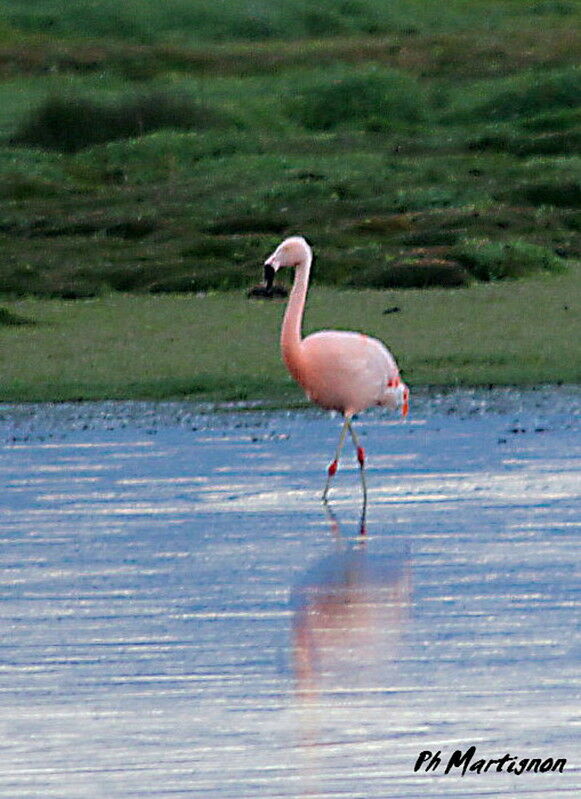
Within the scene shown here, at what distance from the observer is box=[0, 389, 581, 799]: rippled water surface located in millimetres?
7113

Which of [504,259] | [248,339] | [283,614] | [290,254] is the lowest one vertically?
[504,259]

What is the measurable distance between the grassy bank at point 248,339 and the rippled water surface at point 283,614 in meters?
2.85

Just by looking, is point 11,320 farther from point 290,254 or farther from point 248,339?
point 290,254

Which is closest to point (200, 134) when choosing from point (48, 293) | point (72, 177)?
point (72, 177)

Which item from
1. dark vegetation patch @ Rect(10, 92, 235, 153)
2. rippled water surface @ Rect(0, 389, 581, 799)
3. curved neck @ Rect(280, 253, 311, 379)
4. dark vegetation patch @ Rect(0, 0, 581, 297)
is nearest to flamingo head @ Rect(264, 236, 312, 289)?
curved neck @ Rect(280, 253, 311, 379)

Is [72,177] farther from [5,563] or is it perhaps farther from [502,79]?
[5,563]

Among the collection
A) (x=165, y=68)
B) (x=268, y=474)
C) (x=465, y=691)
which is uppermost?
(x=465, y=691)

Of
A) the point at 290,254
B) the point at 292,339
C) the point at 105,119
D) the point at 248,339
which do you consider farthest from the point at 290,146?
the point at 292,339

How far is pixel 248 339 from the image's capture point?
21672 millimetres

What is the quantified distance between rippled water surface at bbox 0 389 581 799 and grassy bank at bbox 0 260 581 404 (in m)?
2.85

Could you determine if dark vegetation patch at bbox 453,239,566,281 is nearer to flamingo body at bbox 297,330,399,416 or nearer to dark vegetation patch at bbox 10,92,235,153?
flamingo body at bbox 297,330,399,416

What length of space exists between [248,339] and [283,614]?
1250 centimetres

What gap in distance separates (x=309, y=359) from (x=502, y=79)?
56.1 m

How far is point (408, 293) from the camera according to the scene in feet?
88.9
